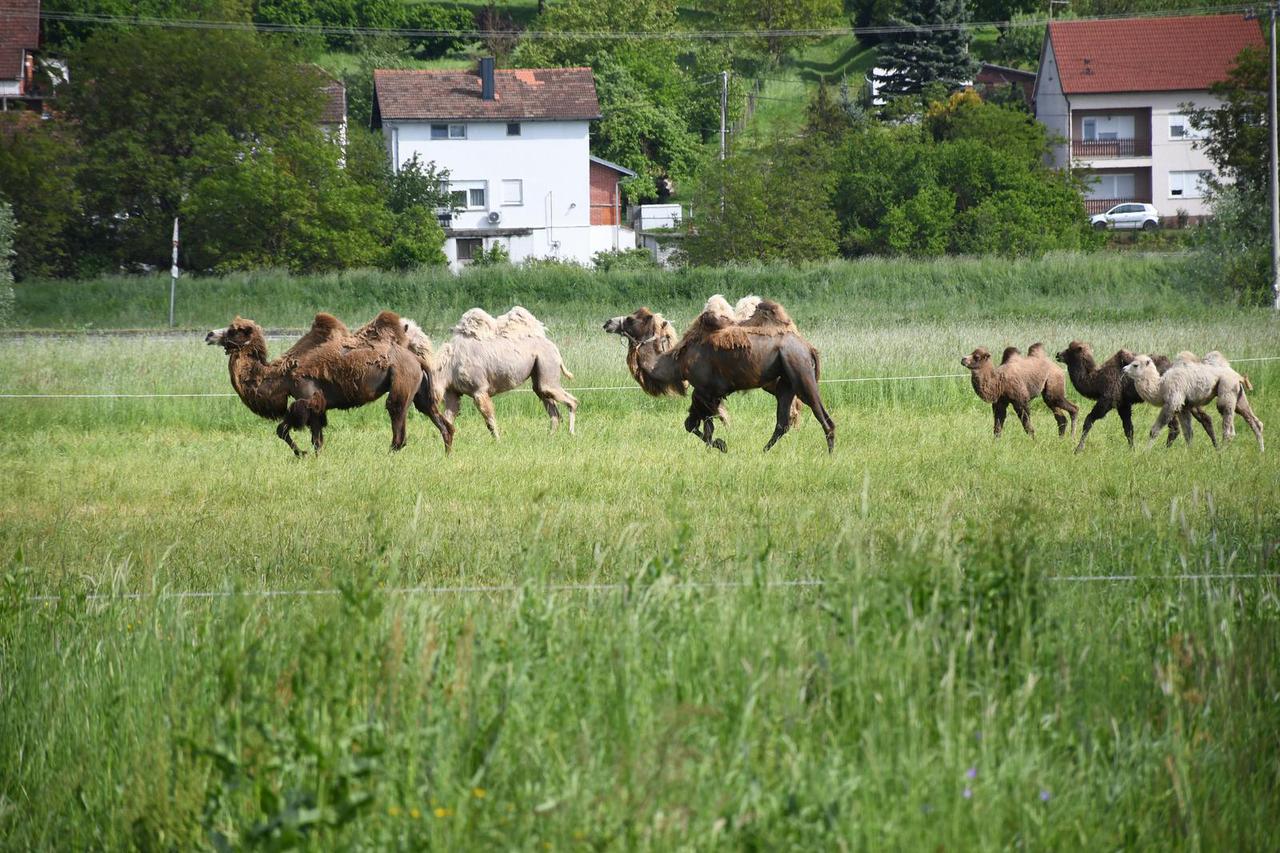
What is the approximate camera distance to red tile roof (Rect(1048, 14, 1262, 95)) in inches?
2776

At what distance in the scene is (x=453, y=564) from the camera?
8578 mm

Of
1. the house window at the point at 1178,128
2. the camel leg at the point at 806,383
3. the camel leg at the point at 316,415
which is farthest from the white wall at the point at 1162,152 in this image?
the camel leg at the point at 316,415

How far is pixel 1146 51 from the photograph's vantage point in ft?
237

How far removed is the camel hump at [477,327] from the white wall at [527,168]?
5084cm

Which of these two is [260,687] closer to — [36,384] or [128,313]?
[36,384]

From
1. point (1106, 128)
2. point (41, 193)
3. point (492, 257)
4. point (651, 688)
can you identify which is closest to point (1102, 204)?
point (1106, 128)

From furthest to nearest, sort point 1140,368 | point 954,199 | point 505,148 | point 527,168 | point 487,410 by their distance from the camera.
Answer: point 527,168 → point 505,148 → point 954,199 → point 487,410 → point 1140,368

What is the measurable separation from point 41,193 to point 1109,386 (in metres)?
44.5

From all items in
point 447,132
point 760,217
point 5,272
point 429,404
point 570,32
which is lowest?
point 429,404

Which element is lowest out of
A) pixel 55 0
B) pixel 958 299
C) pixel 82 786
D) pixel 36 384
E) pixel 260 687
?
pixel 82 786

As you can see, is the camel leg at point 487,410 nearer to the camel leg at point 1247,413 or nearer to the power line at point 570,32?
the camel leg at point 1247,413

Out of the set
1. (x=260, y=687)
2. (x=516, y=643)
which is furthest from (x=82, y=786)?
(x=516, y=643)

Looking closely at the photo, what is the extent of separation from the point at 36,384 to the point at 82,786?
17730mm

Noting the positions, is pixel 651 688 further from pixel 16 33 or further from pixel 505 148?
pixel 16 33
